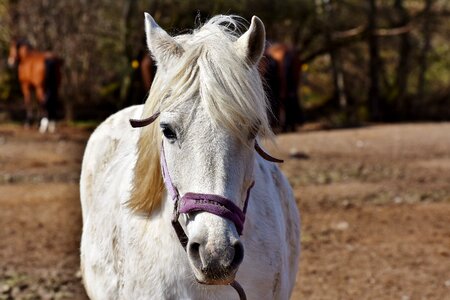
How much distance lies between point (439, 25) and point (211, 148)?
1848cm

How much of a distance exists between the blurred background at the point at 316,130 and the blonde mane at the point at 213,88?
1.66 ft

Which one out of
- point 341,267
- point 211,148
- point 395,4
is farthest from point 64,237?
point 395,4

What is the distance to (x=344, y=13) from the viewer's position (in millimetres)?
21203

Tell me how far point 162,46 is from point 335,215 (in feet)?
20.3

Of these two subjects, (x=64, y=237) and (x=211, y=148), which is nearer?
(x=211, y=148)

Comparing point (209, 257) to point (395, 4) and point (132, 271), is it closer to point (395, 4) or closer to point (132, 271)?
point (132, 271)

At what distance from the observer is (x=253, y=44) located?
3.20m

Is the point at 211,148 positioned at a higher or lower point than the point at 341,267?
higher

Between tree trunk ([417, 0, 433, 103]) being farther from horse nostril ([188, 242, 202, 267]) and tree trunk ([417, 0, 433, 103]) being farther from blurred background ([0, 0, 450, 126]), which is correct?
horse nostril ([188, 242, 202, 267])

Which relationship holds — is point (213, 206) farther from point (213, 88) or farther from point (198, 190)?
point (213, 88)

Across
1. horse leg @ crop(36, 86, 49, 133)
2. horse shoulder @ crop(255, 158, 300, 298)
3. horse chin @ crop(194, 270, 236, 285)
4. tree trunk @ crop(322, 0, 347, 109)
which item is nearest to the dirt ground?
horse leg @ crop(36, 86, 49, 133)

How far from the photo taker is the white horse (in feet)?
9.61

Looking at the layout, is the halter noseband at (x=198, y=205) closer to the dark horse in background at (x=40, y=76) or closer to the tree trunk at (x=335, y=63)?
the dark horse in background at (x=40, y=76)

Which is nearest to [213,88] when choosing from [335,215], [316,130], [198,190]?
[198,190]
